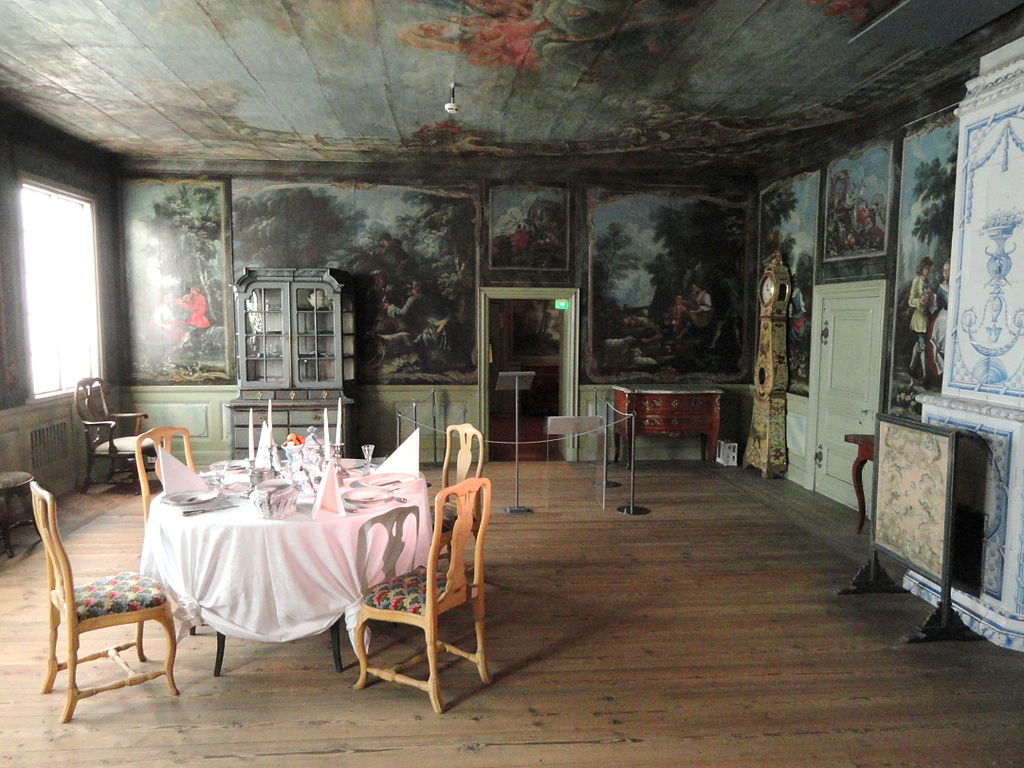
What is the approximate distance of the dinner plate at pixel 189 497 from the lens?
414cm

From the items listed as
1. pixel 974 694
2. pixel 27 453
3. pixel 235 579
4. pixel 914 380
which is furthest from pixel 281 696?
pixel 914 380

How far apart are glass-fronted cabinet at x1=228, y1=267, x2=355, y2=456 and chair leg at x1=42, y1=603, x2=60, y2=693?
516cm

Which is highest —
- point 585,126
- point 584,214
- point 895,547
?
point 585,126

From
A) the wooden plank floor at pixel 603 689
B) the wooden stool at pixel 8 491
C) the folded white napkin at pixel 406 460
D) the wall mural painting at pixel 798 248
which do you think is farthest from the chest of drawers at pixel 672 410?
the wooden stool at pixel 8 491

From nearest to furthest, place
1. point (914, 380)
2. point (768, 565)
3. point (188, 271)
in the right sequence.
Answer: point (768, 565), point (914, 380), point (188, 271)

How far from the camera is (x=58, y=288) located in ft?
27.2

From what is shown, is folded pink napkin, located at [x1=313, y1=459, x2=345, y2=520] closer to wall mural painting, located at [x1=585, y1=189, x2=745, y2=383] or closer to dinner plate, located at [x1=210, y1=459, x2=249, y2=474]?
dinner plate, located at [x1=210, y1=459, x2=249, y2=474]

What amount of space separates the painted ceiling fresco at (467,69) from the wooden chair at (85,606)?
343cm

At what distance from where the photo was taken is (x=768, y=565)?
5.94m

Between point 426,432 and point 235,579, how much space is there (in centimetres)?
601

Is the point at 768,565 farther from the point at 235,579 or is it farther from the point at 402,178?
the point at 402,178

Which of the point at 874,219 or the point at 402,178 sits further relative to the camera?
the point at 402,178

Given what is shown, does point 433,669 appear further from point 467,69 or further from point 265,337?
point 265,337

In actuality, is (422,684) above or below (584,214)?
below
